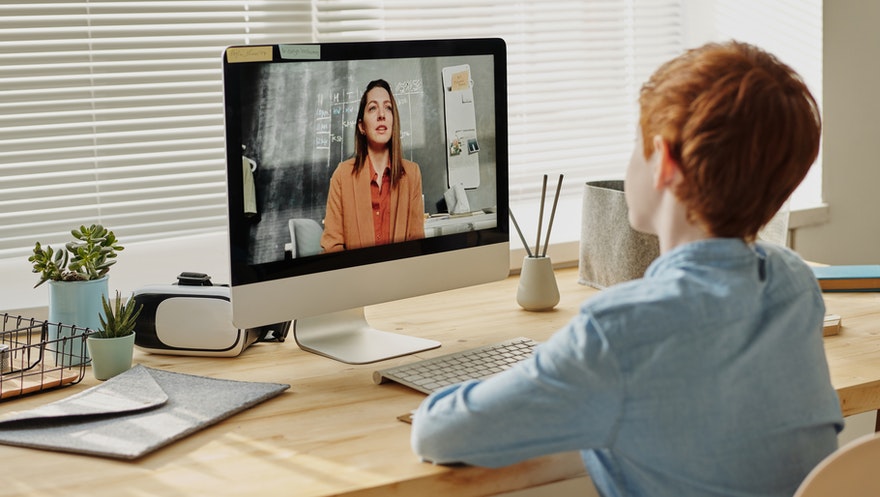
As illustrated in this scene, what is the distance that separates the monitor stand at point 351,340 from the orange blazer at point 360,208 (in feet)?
0.59

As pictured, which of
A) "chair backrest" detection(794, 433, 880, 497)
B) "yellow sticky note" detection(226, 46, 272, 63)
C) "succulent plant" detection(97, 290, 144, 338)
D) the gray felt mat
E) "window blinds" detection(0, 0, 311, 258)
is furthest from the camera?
"window blinds" detection(0, 0, 311, 258)

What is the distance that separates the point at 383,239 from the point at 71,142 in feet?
2.45

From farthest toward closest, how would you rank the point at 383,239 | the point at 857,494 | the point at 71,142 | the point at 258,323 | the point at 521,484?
1. the point at 71,142
2. the point at 383,239
3. the point at 258,323
4. the point at 521,484
5. the point at 857,494

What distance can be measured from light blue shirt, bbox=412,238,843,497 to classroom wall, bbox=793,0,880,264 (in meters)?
1.81

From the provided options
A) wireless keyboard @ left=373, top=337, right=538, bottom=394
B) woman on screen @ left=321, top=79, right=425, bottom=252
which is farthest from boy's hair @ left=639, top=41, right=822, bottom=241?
woman on screen @ left=321, top=79, right=425, bottom=252

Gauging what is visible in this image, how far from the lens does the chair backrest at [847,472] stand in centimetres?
96

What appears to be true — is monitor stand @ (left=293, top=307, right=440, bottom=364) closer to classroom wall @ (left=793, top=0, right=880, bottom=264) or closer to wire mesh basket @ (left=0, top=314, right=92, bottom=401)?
wire mesh basket @ (left=0, top=314, right=92, bottom=401)

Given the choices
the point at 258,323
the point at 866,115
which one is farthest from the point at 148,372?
the point at 866,115

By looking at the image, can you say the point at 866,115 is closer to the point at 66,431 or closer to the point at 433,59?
the point at 433,59

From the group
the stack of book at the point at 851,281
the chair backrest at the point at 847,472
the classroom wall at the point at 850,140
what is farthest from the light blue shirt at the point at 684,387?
the classroom wall at the point at 850,140

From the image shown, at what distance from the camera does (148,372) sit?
5.09 ft

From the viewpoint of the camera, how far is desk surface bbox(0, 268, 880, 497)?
116cm

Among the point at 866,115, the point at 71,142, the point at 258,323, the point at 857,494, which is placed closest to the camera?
the point at 857,494

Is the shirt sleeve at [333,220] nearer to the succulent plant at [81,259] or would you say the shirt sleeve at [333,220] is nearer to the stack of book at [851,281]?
the succulent plant at [81,259]
